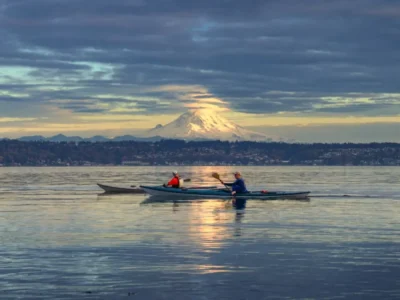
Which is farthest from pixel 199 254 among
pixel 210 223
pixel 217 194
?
pixel 217 194

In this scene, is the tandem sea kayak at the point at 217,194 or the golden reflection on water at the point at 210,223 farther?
the tandem sea kayak at the point at 217,194

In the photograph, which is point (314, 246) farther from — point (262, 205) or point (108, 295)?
point (262, 205)

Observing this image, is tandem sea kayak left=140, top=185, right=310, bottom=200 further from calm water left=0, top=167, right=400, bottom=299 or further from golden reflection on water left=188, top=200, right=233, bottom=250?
calm water left=0, top=167, right=400, bottom=299

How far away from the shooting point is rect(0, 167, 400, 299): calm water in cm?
2292

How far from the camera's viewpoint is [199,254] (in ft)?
98.6

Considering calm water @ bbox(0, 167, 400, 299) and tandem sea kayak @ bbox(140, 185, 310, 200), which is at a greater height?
tandem sea kayak @ bbox(140, 185, 310, 200)

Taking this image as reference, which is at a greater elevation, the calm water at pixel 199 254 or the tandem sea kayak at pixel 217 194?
the tandem sea kayak at pixel 217 194

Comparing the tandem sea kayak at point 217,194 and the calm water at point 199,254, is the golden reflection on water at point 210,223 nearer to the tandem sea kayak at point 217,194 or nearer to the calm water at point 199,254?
the calm water at point 199,254

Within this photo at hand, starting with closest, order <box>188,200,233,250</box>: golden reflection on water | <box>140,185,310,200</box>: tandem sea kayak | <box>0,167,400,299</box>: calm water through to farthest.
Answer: <box>0,167,400,299</box>: calm water → <box>188,200,233,250</box>: golden reflection on water → <box>140,185,310,200</box>: tandem sea kayak

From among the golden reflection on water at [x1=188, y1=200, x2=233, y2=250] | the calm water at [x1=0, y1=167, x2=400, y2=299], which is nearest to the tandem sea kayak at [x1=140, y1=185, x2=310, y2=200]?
the golden reflection on water at [x1=188, y1=200, x2=233, y2=250]

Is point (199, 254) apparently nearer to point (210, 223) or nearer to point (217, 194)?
point (210, 223)

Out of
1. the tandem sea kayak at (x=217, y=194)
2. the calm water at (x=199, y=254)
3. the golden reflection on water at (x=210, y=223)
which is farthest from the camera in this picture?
the tandem sea kayak at (x=217, y=194)

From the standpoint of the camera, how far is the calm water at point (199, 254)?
75.2 ft

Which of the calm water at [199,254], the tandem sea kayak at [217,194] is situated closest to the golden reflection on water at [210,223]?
the calm water at [199,254]
